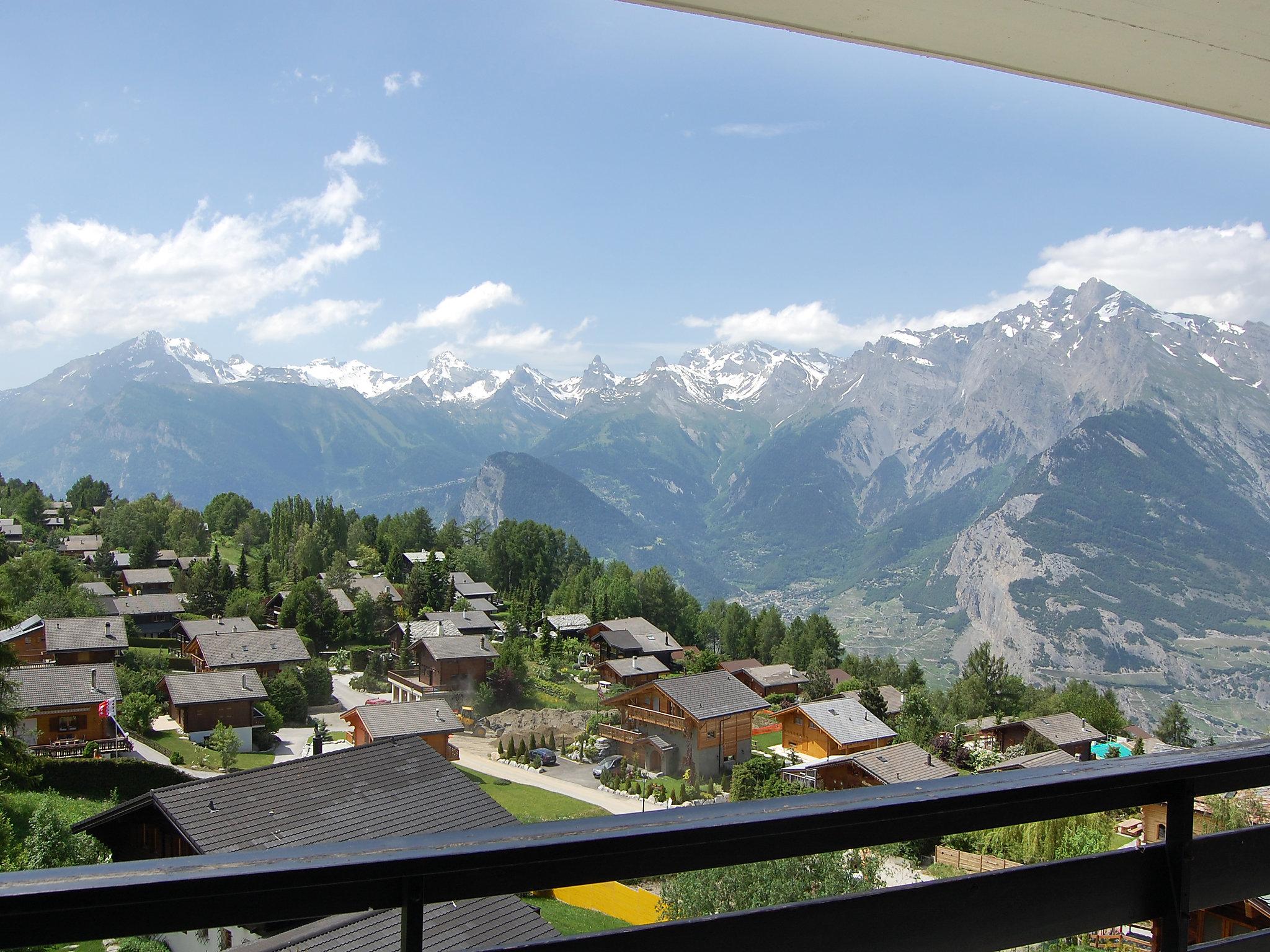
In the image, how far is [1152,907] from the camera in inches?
32.2

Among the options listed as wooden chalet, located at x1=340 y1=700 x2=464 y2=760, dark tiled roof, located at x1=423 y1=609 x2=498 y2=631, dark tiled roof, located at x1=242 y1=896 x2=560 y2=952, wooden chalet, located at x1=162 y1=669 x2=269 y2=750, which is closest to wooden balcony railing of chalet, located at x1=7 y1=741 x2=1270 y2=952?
dark tiled roof, located at x1=242 y1=896 x2=560 y2=952

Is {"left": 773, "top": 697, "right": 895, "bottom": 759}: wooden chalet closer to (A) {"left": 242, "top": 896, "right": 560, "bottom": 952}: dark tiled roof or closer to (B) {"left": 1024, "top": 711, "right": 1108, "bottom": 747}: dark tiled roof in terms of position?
(B) {"left": 1024, "top": 711, "right": 1108, "bottom": 747}: dark tiled roof

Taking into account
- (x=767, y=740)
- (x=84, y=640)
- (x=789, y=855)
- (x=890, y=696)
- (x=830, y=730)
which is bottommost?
(x=890, y=696)

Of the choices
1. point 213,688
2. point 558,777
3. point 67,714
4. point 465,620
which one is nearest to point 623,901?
point 558,777

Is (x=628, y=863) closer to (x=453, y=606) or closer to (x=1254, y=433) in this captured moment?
(x=453, y=606)

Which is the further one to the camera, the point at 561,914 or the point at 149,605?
the point at 149,605

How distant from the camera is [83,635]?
25531 mm

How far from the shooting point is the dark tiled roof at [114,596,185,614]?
31.4 meters

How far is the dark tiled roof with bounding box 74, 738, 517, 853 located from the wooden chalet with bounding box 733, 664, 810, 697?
23030 mm

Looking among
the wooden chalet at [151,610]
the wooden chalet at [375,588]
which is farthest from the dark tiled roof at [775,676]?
the wooden chalet at [151,610]

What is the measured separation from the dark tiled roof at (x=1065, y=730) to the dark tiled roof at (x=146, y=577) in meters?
34.8

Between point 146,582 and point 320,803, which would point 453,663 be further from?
point 320,803

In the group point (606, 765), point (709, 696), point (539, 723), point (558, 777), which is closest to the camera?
point (558, 777)

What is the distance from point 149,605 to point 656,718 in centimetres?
2282
